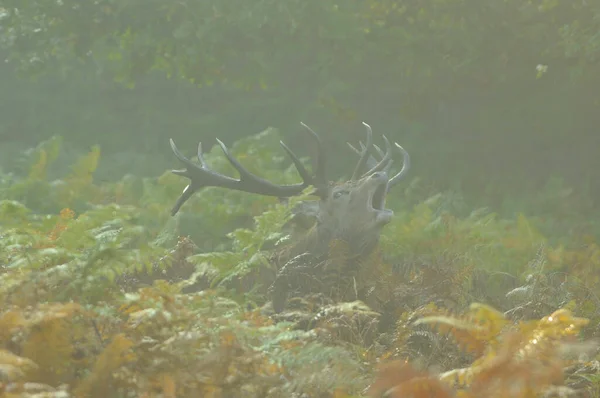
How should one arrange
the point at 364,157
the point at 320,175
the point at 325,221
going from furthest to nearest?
the point at 364,157 → the point at 320,175 → the point at 325,221

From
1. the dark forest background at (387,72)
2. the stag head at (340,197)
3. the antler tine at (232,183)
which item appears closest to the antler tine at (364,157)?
the stag head at (340,197)

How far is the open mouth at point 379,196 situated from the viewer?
7336mm

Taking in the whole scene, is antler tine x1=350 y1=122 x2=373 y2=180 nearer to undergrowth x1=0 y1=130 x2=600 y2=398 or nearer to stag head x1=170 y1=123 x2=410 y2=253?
stag head x1=170 y1=123 x2=410 y2=253

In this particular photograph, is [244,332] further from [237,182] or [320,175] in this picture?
[237,182]

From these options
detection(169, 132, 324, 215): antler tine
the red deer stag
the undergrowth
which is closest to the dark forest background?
detection(169, 132, 324, 215): antler tine

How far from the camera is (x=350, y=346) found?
4953mm

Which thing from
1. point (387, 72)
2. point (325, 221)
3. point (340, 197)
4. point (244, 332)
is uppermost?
point (244, 332)

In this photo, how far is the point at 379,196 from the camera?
7.38 metres

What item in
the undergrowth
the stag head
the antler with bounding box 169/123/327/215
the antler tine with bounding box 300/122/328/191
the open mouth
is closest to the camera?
the undergrowth

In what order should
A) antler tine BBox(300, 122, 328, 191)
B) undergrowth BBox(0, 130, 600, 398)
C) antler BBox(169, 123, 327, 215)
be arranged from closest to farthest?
undergrowth BBox(0, 130, 600, 398)
antler tine BBox(300, 122, 328, 191)
antler BBox(169, 123, 327, 215)

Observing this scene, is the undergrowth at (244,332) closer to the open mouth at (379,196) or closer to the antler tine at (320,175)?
the antler tine at (320,175)

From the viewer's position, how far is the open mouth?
7336mm

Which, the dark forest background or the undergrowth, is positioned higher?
the undergrowth

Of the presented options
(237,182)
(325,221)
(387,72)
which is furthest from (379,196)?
(387,72)
